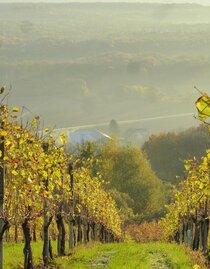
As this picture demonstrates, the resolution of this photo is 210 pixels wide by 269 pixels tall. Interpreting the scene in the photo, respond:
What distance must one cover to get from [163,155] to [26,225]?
382ft

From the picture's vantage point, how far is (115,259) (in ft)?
66.8

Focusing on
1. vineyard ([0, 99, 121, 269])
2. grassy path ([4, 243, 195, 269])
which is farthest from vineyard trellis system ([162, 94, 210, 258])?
vineyard ([0, 99, 121, 269])

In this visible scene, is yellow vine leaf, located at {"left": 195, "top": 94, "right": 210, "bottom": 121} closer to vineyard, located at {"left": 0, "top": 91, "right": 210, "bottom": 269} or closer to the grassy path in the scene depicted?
vineyard, located at {"left": 0, "top": 91, "right": 210, "bottom": 269}

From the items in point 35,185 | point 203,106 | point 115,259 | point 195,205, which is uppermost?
point 203,106

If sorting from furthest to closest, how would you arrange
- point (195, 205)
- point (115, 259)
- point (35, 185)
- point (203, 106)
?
point (195, 205), point (115, 259), point (35, 185), point (203, 106)

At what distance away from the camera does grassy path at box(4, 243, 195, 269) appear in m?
18.5

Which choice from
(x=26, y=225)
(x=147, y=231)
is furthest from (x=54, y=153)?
(x=147, y=231)

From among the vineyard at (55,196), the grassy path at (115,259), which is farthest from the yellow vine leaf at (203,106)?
the grassy path at (115,259)

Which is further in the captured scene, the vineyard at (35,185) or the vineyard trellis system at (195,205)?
the vineyard at (35,185)

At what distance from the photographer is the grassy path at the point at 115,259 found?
1853cm

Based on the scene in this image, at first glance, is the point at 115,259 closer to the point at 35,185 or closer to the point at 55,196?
the point at 55,196

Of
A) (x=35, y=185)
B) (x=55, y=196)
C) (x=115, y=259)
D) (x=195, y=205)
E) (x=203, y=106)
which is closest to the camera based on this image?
(x=203, y=106)

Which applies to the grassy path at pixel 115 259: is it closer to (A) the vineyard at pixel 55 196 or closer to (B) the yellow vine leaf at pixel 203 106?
(A) the vineyard at pixel 55 196

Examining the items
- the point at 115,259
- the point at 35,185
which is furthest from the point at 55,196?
the point at 35,185
